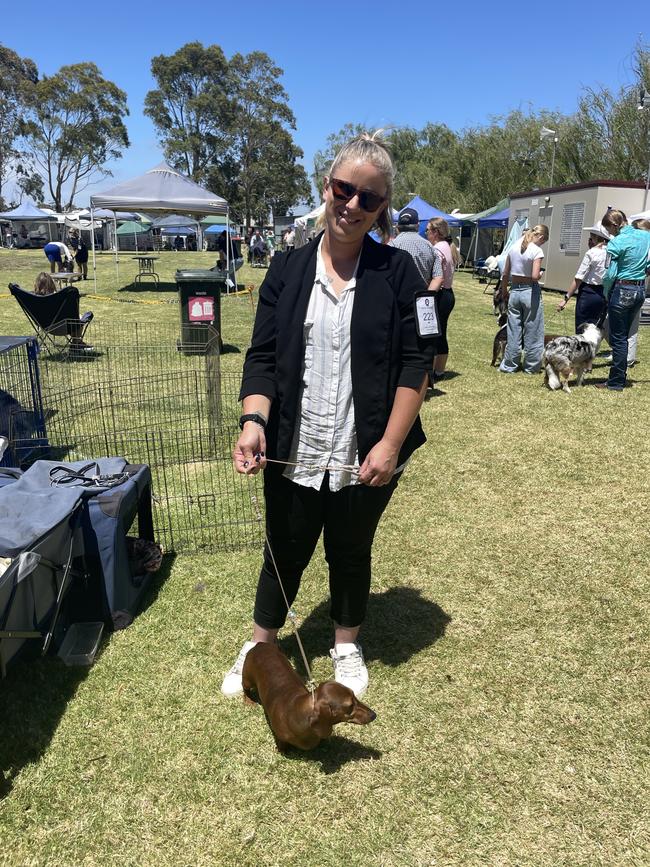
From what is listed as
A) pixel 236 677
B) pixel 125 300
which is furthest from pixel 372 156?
pixel 125 300

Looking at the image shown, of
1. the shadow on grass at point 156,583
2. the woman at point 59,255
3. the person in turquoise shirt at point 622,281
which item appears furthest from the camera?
the woman at point 59,255

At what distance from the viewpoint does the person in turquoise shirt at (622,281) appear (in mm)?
6422

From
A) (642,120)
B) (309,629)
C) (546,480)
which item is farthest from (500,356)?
(642,120)

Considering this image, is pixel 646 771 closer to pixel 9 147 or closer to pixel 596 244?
pixel 596 244

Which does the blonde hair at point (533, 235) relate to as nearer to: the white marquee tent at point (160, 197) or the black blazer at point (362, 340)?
the black blazer at point (362, 340)

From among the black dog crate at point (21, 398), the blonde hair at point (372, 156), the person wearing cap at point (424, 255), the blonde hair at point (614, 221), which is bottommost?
the black dog crate at point (21, 398)

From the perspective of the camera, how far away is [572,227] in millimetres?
16312

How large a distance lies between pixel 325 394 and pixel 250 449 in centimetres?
32

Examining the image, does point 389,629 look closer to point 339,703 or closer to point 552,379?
point 339,703

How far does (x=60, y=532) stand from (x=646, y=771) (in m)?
2.35

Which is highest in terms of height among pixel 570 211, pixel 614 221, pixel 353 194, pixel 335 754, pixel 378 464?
pixel 570 211

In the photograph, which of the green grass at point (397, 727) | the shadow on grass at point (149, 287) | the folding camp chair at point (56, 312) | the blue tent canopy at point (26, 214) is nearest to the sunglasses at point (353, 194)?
the green grass at point (397, 727)

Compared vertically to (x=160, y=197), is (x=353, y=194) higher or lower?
lower

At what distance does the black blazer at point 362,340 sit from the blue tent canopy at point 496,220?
69.0 feet
